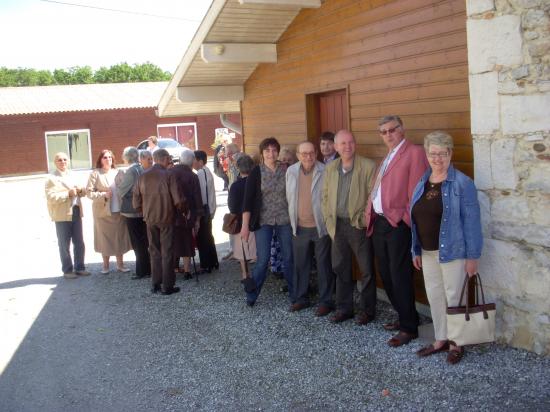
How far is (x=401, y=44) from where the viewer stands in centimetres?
576

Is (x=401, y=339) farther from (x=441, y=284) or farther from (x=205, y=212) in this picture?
(x=205, y=212)

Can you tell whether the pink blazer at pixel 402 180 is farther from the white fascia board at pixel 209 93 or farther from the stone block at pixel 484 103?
the white fascia board at pixel 209 93

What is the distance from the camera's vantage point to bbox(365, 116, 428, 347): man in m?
5.03

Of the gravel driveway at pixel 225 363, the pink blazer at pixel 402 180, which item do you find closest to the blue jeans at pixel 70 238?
the gravel driveway at pixel 225 363

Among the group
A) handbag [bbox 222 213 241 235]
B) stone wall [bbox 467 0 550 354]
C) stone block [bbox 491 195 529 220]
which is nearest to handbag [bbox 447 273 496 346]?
stone wall [bbox 467 0 550 354]

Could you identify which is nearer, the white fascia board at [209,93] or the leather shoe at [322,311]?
the leather shoe at [322,311]

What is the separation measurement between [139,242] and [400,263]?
446 cm

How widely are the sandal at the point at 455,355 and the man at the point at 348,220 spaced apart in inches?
47.2

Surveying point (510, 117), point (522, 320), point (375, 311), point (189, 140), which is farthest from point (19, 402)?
point (189, 140)

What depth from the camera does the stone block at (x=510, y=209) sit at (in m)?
4.51

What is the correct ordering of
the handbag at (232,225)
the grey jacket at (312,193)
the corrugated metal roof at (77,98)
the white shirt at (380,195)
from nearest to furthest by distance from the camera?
the white shirt at (380,195) < the grey jacket at (312,193) < the handbag at (232,225) < the corrugated metal roof at (77,98)

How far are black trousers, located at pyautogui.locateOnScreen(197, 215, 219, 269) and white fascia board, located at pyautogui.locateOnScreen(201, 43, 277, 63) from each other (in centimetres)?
217

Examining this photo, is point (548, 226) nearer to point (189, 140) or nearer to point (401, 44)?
point (401, 44)

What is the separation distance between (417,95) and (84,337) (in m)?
4.15
